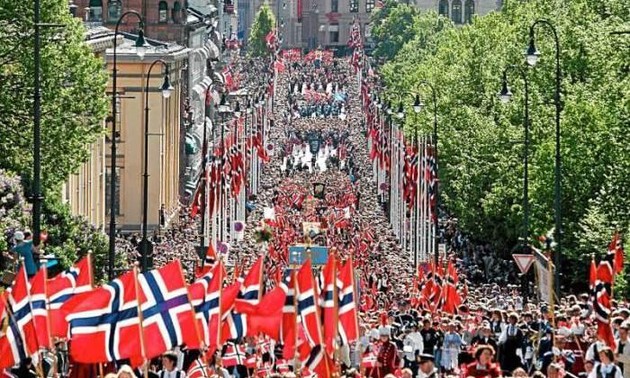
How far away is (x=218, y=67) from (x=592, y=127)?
122 metres

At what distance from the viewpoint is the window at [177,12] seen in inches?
4877

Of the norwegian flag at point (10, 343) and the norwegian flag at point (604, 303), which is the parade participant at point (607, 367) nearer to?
the norwegian flag at point (604, 303)

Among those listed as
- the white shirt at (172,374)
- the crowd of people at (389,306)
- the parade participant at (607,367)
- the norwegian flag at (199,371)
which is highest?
the parade participant at (607,367)

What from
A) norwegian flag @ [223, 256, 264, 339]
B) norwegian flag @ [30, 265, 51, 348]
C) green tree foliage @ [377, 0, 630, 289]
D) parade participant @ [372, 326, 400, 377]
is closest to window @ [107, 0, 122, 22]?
green tree foliage @ [377, 0, 630, 289]

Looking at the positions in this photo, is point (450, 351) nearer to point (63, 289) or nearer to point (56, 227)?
point (63, 289)

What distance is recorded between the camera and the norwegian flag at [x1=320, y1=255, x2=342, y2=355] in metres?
32.8

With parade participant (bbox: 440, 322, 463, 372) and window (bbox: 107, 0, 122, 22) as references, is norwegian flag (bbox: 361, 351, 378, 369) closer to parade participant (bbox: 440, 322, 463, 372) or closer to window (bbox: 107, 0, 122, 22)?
parade participant (bbox: 440, 322, 463, 372)

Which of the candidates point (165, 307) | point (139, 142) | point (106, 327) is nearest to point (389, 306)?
point (165, 307)

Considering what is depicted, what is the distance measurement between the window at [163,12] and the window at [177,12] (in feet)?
2.87

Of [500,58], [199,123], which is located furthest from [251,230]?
[199,123]

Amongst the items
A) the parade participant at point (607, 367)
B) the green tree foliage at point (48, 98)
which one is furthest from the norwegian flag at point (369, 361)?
the green tree foliage at point (48, 98)

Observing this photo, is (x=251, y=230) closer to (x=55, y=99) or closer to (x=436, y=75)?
(x=436, y=75)

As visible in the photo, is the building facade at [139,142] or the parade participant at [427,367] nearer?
the parade participant at [427,367]

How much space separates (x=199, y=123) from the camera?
132500mm
